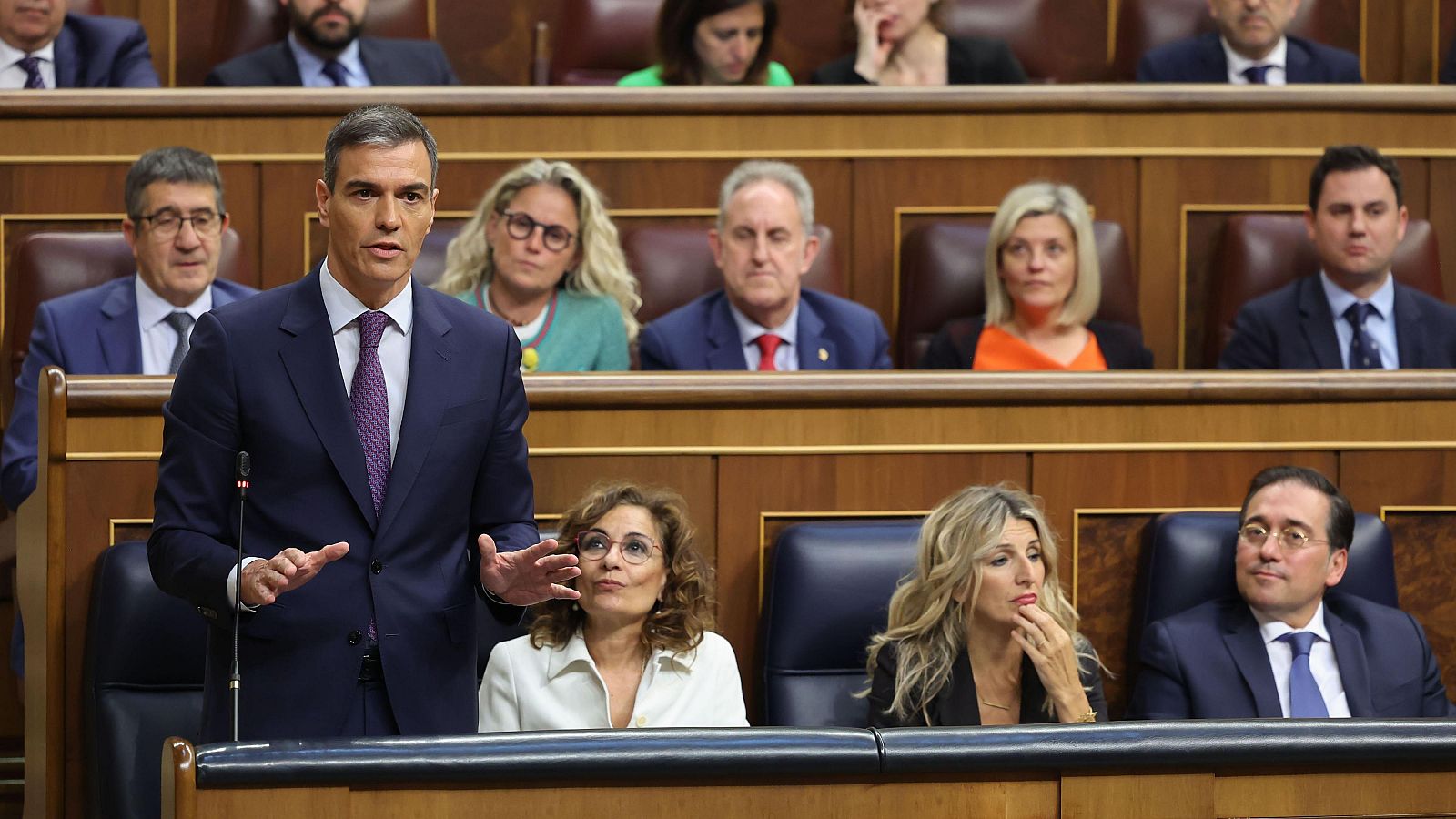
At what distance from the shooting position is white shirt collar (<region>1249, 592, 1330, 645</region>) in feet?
4.66

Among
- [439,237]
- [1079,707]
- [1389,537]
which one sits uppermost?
[439,237]

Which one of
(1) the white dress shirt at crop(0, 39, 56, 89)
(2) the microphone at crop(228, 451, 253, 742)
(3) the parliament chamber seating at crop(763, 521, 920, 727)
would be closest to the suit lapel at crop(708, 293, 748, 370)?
(3) the parliament chamber seating at crop(763, 521, 920, 727)

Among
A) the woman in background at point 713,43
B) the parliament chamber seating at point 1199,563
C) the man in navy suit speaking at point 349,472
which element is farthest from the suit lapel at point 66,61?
the parliament chamber seating at point 1199,563

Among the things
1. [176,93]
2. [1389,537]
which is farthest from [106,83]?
[1389,537]

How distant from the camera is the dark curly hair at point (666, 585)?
1310 mm

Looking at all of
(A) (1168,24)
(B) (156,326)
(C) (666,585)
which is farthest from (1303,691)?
(A) (1168,24)

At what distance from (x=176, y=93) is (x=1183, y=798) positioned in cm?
148

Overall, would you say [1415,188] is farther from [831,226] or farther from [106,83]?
[106,83]

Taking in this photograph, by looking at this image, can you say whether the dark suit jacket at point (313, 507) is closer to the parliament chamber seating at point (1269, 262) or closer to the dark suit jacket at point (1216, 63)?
the parliament chamber seating at point (1269, 262)

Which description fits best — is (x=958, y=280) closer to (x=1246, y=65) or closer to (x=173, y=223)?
(x=1246, y=65)

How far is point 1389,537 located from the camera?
148cm

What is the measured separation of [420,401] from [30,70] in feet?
4.57

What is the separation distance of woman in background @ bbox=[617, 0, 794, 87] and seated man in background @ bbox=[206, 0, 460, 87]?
33 centimetres

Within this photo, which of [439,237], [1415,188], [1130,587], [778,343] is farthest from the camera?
[1415,188]
